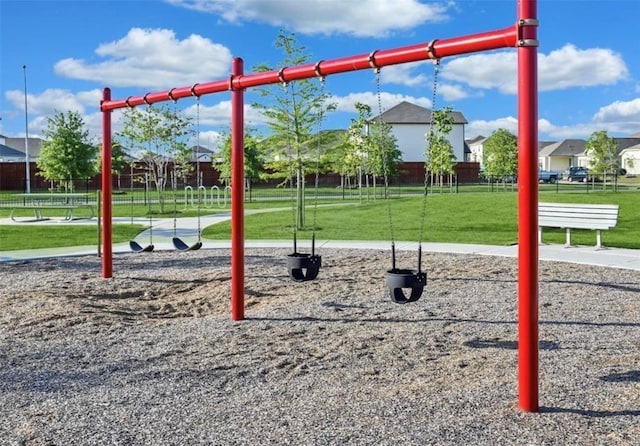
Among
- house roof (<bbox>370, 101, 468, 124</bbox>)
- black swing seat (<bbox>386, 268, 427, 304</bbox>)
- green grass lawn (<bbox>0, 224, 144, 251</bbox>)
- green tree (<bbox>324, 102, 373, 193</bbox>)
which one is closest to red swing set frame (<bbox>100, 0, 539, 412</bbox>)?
black swing seat (<bbox>386, 268, 427, 304</bbox>)

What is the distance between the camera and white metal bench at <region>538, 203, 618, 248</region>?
12188mm

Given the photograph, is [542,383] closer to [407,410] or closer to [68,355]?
[407,410]

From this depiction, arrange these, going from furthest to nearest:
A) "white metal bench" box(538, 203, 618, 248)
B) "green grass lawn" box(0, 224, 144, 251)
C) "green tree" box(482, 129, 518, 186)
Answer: "green tree" box(482, 129, 518, 186) < "green grass lawn" box(0, 224, 144, 251) < "white metal bench" box(538, 203, 618, 248)

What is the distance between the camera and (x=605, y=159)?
176ft

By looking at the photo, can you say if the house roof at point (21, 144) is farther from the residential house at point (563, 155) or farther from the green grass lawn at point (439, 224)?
the residential house at point (563, 155)

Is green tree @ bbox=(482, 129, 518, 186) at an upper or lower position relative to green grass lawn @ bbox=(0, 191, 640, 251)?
upper

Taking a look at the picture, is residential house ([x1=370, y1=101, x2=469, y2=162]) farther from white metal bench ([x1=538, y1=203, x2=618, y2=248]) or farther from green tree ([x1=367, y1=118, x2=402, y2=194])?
white metal bench ([x1=538, y1=203, x2=618, y2=248])

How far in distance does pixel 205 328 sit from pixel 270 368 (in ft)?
5.44

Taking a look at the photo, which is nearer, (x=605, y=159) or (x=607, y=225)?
(x=607, y=225)

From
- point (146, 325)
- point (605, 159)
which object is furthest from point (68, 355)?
point (605, 159)

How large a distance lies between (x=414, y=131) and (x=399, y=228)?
65762 millimetres

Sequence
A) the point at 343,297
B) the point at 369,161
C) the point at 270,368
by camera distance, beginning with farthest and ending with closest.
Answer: the point at 369,161, the point at 343,297, the point at 270,368

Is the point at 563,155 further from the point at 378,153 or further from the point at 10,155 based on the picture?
the point at 378,153

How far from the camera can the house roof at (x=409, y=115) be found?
269 ft
